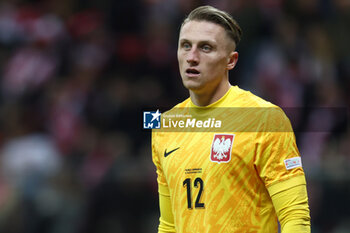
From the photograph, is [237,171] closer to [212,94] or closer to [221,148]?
[221,148]

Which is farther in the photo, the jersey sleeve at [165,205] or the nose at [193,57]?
the jersey sleeve at [165,205]

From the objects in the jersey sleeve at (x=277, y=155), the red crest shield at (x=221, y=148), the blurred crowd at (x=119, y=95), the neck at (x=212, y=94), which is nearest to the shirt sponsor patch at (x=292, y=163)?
the jersey sleeve at (x=277, y=155)

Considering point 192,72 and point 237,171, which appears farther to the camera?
point 192,72

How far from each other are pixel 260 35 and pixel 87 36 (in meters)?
3.01

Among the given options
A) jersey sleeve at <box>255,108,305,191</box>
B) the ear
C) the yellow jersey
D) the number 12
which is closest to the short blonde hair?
the ear

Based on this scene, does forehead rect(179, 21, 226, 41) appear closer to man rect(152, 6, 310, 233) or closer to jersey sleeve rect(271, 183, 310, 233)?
man rect(152, 6, 310, 233)

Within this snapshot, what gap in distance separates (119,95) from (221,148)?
601 cm

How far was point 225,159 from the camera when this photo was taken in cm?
454

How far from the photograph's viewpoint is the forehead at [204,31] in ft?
15.4

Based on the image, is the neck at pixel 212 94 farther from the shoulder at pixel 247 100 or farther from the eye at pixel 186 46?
the eye at pixel 186 46

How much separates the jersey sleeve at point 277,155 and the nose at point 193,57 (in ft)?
2.11

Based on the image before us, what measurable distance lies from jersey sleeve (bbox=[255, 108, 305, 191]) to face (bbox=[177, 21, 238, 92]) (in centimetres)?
53

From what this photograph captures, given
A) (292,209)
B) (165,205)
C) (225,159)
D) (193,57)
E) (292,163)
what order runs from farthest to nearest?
(165,205), (193,57), (225,159), (292,163), (292,209)

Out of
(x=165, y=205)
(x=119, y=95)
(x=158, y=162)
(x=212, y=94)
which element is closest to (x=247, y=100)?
(x=212, y=94)
